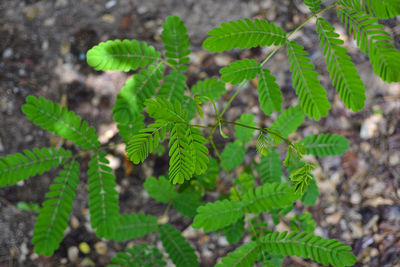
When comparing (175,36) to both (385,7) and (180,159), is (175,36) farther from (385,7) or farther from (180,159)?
(385,7)

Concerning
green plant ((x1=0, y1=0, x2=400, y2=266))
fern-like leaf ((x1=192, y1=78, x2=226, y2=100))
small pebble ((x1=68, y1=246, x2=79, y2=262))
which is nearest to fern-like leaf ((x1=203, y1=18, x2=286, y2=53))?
green plant ((x1=0, y1=0, x2=400, y2=266))

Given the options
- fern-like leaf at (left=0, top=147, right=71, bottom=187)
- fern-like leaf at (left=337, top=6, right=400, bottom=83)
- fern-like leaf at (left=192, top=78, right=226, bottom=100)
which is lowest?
fern-like leaf at (left=0, top=147, right=71, bottom=187)

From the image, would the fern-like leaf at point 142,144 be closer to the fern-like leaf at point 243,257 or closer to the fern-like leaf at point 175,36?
the fern-like leaf at point 175,36

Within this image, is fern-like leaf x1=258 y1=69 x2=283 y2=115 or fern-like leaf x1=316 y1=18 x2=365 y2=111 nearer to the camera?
fern-like leaf x1=316 y1=18 x2=365 y2=111

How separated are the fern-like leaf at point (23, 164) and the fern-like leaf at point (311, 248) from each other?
4.10ft

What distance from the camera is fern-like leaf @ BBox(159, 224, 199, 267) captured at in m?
1.89

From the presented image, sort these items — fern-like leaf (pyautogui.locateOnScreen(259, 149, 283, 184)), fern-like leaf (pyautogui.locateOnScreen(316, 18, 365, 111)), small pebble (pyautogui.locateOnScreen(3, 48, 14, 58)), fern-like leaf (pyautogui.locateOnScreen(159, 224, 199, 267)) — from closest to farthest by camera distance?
fern-like leaf (pyautogui.locateOnScreen(316, 18, 365, 111)) < fern-like leaf (pyautogui.locateOnScreen(159, 224, 199, 267)) < fern-like leaf (pyautogui.locateOnScreen(259, 149, 283, 184)) < small pebble (pyautogui.locateOnScreen(3, 48, 14, 58))

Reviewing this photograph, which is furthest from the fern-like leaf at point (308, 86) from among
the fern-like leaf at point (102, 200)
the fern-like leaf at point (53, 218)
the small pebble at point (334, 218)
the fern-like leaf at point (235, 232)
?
the small pebble at point (334, 218)

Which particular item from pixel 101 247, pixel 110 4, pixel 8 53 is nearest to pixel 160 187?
pixel 101 247

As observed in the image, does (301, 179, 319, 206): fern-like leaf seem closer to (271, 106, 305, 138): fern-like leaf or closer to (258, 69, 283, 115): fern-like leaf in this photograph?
(271, 106, 305, 138): fern-like leaf

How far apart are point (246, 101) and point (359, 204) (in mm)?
1342

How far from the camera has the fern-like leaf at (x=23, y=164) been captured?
1556 mm

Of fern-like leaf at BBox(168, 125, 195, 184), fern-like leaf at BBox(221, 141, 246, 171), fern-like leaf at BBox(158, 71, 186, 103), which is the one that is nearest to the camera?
fern-like leaf at BBox(168, 125, 195, 184)

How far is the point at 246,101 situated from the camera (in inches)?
115
